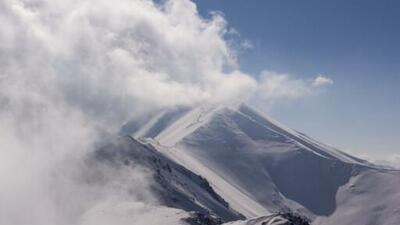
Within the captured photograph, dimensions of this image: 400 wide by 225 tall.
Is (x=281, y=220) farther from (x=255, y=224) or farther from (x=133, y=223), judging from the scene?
(x=133, y=223)

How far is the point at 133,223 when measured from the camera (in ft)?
650

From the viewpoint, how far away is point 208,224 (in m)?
190

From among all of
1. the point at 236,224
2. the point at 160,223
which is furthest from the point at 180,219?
the point at 236,224

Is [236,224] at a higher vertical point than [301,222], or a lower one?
lower

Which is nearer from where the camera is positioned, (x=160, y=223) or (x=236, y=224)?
(x=236, y=224)

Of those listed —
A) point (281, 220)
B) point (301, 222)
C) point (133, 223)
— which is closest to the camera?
point (281, 220)

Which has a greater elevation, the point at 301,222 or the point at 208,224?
the point at 301,222

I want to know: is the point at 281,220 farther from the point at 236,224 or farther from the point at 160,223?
the point at 160,223

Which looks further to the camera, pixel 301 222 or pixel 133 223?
pixel 133 223

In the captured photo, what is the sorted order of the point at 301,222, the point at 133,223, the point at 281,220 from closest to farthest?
the point at 281,220
the point at 301,222
the point at 133,223

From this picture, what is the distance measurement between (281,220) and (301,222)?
14.0 metres

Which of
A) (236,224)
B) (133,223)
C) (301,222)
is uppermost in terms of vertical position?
(301,222)

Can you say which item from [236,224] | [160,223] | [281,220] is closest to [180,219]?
[160,223]

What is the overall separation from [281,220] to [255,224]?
746cm
